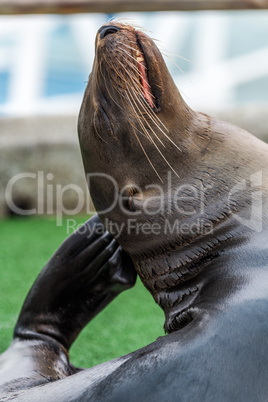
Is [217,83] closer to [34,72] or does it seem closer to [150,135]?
[34,72]

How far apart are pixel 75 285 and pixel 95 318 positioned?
0.93 metres

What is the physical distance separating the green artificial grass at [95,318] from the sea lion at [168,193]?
82 centimetres

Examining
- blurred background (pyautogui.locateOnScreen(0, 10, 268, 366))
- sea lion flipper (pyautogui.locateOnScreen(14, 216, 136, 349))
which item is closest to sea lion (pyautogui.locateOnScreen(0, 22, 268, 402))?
blurred background (pyautogui.locateOnScreen(0, 10, 268, 366))

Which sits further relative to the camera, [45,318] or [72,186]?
[72,186]

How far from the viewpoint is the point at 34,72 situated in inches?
646

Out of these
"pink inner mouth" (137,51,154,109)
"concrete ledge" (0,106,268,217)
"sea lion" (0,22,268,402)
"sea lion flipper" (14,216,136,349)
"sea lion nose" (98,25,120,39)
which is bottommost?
"concrete ledge" (0,106,268,217)

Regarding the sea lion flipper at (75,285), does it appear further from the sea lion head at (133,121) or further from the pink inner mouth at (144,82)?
the pink inner mouth at (144,82)

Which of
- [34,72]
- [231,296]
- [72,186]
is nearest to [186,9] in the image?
[72,186]

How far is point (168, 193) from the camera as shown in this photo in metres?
1.69

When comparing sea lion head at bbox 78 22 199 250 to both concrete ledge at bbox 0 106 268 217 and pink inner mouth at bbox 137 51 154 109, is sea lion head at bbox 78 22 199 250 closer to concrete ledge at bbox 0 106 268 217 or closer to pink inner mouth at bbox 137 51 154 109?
pink inner mouth at bbox 137 51 154 109

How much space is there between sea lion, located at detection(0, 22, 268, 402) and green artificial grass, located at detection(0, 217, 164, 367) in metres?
0.82

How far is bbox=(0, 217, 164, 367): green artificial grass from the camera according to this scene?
257 centimetres

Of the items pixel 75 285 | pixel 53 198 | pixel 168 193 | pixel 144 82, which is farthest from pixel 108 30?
pixel 53 198

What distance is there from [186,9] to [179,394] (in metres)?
3.24
